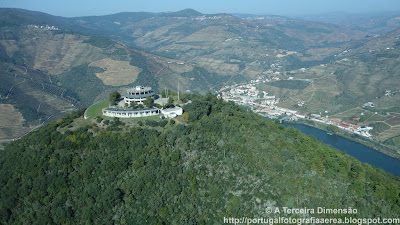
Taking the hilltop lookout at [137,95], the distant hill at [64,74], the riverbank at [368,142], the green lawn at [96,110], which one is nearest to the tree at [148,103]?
the hilltop lookout at [137,95]

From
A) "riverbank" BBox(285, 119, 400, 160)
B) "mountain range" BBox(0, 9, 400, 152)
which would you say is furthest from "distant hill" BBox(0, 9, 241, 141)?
"riverbank" BBox(285, 119, 400, 160)

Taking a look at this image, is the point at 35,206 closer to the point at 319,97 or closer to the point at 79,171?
the point at 79,171

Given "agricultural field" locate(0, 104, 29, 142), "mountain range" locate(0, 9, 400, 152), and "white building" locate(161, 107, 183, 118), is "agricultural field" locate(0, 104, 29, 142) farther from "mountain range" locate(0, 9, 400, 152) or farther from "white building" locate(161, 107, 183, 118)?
"white building" locate(161, 107, 183, 118)

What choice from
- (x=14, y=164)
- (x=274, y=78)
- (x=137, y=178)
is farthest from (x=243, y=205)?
(x=274, y=78)

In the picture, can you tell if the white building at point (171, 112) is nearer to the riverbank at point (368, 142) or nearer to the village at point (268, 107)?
the riverbank at point (368, 142)

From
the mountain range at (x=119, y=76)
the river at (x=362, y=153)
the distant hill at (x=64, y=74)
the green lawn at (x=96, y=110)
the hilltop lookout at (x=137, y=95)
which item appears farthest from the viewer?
the mountain range at (x=119, y=76)

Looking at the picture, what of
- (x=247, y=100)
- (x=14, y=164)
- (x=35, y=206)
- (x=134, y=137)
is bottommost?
(x=247, y=100)
